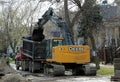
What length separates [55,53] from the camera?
25469mm

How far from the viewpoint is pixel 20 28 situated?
2749 inches

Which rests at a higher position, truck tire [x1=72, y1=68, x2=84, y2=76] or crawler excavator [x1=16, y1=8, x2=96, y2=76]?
crawler excavator [x1=16, y1=8, x2=96, y2=76]

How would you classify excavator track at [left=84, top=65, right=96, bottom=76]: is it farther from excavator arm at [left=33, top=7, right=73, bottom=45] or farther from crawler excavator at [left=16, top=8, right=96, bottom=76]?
excavator arm at [left=33, top=7, right=73, bottom=45]

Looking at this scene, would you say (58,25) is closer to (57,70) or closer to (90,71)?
(57,70)

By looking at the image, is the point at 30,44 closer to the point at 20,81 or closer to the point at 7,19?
the point at 20,81

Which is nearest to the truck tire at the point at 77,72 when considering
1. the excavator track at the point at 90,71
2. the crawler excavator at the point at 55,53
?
the crawler excavator at the point at 55,53

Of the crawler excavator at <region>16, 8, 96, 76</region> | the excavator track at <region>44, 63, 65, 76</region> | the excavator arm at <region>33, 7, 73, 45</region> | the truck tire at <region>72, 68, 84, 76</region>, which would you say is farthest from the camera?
the excavator arm at <region>33, 7, 73, 45</region>

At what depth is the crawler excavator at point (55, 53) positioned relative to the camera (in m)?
25.2

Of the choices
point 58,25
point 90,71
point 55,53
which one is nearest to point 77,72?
point 90,71

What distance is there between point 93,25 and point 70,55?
1111 cm

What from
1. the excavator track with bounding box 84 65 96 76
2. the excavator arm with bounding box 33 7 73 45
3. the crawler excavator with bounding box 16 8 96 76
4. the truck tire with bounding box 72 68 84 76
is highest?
the excavator arm with bounding box 33 7 73 45

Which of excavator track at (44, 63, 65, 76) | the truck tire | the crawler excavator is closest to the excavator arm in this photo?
the crawler excavator

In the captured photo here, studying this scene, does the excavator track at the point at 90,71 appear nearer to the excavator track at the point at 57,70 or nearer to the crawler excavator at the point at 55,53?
the crawler excavator at the point at 55,53

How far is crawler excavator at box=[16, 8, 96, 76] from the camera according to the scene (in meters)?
25.2
